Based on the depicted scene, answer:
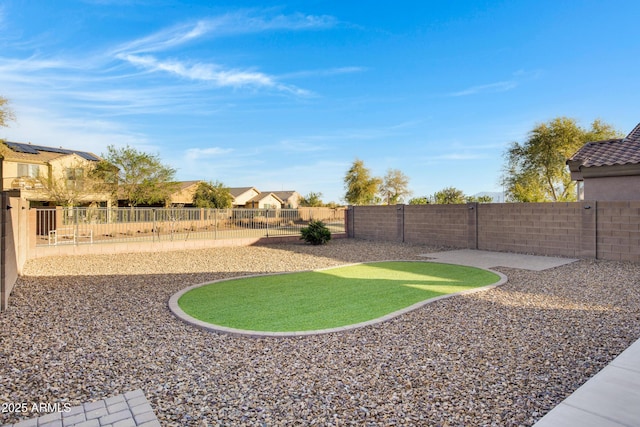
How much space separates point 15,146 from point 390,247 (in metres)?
33.1

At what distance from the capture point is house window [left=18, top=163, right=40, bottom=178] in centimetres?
2925

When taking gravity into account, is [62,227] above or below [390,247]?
above

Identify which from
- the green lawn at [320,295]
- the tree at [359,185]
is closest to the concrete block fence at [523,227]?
the green lawn at [320,295]

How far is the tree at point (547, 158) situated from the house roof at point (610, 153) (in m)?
11.6

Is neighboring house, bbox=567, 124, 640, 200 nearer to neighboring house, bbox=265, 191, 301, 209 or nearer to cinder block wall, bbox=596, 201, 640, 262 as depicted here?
cinder block wall, bbox=596, 201, 640, 262

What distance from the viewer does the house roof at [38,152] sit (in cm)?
2936

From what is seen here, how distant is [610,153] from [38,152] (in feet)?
132

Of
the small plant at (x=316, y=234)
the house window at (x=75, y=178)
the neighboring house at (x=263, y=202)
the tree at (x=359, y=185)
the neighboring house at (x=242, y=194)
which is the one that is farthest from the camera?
the neighboring house at (x=263, y=202)

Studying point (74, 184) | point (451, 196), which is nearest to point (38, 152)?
point (74, 184)

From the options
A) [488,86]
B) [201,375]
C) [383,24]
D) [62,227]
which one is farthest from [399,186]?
[201,375]

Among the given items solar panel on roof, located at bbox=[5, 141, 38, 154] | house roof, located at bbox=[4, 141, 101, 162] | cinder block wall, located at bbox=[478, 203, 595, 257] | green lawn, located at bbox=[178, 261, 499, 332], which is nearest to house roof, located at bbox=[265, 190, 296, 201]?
house roof, located at bbox=[4, 141, 101, 162]

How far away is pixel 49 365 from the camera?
3807 millimetres

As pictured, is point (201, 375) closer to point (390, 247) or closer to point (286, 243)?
point (390, 247)

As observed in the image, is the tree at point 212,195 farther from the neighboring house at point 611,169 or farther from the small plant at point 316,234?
the neighboring house at point 611,169
